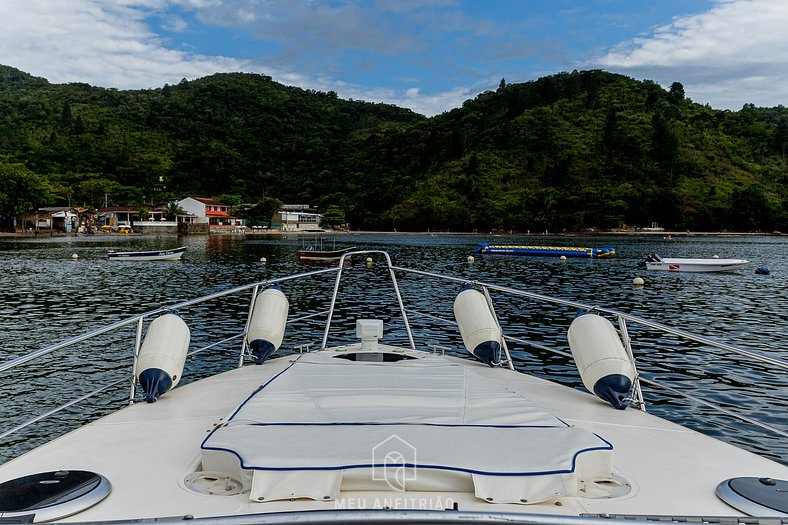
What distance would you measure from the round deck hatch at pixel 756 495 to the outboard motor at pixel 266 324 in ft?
17.7

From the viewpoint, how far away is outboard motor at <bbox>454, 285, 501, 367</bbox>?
24.1ft

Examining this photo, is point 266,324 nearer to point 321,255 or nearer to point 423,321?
point 423,321

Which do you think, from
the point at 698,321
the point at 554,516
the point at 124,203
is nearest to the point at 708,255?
the point at 698,321

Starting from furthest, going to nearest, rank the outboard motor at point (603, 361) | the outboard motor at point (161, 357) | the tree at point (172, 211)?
the tree at point (172, 211), the outboard motor at point (161, 357), the outboard motor at point (603, 361)

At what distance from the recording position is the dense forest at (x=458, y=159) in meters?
117

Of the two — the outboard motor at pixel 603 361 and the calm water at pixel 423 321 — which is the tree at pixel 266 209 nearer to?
the calm water at pixel 423 321

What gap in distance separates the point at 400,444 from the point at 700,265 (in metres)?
44.6

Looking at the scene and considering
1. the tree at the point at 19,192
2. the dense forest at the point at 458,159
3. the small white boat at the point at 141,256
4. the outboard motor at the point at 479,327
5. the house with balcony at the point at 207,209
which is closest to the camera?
the outboard motor at the point at 479,327

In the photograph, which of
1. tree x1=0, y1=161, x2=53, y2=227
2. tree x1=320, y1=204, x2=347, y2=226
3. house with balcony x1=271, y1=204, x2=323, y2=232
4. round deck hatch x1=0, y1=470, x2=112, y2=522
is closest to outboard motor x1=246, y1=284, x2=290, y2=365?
round deck hatch x1=0, y1=470, x2=112, y2=522

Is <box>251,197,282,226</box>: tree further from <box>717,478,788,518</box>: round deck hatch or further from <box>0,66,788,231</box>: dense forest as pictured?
<box>717,478,788,518</box>: round deck hatch

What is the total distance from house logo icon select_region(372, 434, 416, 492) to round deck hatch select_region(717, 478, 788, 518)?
186 centimetres

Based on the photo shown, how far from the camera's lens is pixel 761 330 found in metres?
19.6

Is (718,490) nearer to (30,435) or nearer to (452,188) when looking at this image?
(30,435)

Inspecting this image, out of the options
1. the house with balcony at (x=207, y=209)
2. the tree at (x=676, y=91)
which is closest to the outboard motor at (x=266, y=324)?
the house with balcony at (x=207, y=209)
